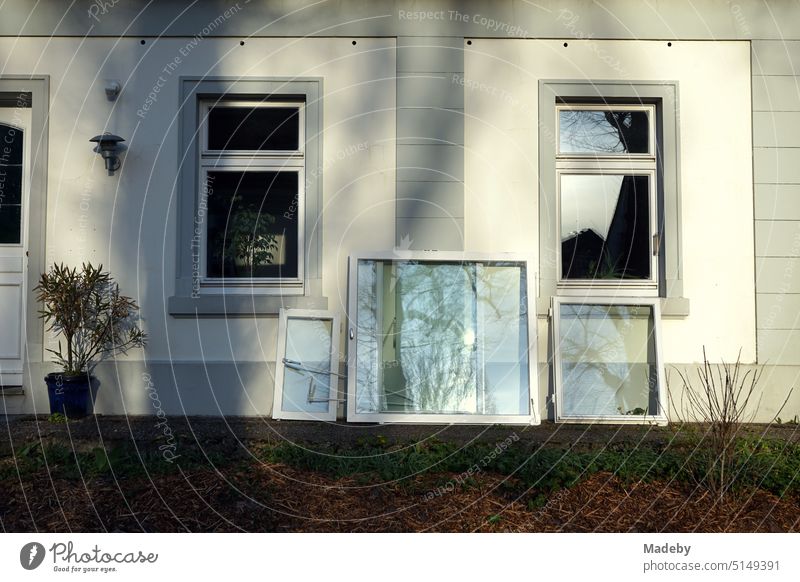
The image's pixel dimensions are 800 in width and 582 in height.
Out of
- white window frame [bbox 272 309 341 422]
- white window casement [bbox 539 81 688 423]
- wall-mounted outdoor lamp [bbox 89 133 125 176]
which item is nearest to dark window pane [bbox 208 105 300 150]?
wall-mounted outdoor lamp [bbox 89 133 125 176]

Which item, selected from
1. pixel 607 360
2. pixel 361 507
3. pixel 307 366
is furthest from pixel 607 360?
pixel 361 507

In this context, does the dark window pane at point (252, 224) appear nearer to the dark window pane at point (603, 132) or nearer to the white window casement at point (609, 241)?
the white window casement at point (609, 241)

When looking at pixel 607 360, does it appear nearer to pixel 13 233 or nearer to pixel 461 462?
pixel 461 462

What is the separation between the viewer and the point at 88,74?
701cm

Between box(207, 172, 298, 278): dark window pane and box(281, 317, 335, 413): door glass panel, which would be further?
box(207, 172, 298, 278): dark window pane

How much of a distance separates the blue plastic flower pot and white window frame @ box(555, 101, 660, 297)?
4185mm

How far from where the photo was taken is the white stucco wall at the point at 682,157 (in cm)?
689

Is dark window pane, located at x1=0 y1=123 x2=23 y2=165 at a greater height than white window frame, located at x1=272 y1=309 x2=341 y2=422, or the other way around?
dark window pane, located at x1=0 y1=123 x2=23 y2=165

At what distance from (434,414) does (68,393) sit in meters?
3.04

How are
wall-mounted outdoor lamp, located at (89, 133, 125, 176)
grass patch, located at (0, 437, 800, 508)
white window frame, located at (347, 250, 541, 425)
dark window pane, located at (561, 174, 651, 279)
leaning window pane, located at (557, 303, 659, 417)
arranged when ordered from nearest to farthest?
grass patch, located at (0, 437, 800, 508)
white window frame, located at (347, 250, 541, 425)
leaning window pane, located at (557, 303, 659, 417)
wall-mounted outdoor lamp, located at (89, 133, 125, 176)
dark window pane, located at (561, 174, 651, 279)

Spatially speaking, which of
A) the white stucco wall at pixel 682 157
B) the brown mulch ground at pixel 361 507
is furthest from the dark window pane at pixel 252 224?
the brown mulch ground at pixel 361 507

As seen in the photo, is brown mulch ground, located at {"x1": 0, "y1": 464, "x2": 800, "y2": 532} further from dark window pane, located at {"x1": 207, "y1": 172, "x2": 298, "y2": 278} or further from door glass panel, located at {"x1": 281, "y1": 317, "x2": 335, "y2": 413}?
dark window pane, located at {"x1": 207, "y1": 172, "x2": 298, "y2": 278}

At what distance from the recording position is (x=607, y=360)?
6742 mm

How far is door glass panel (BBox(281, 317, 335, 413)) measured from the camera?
6.64 meters
